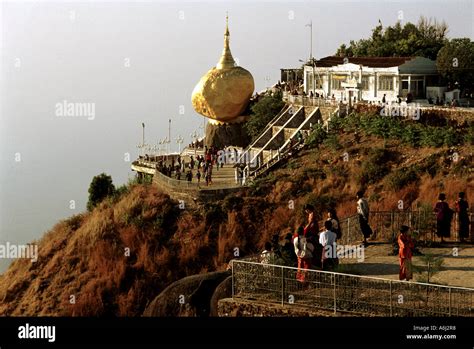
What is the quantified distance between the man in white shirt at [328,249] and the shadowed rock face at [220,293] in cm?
190

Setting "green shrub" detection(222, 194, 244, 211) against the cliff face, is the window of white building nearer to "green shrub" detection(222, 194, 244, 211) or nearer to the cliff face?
the cliff face

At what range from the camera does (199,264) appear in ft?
96.6

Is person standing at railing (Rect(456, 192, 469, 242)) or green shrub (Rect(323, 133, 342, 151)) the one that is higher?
green shrub (Rect(323, 133, 342, 151))

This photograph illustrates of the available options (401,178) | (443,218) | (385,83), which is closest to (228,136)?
(385,83)

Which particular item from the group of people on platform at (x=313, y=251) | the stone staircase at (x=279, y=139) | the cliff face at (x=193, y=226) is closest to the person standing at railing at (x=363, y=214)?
the group of people on platform at (x=313, y=251)

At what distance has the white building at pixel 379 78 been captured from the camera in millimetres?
38156

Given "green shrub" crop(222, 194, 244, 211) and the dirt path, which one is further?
"green shrub" crop(222, 194, 244, 211)

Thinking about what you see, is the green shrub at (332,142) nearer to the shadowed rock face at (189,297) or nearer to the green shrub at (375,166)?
the green shrub at (375,166)

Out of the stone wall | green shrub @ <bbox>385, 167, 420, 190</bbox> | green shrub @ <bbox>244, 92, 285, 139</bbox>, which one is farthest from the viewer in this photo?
green shrub @ <bbox>244, 92, 285, 139</bbox>

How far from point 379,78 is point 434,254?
22062 millimetres

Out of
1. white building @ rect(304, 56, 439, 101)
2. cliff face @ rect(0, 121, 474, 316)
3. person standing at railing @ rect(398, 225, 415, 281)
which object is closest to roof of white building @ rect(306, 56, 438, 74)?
white building @ rect(304, 56, 439, 101)

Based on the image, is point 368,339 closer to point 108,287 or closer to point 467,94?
point 108,287

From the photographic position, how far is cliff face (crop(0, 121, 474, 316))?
92.3 feet

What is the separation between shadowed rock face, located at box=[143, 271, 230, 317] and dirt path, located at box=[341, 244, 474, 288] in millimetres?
2828
